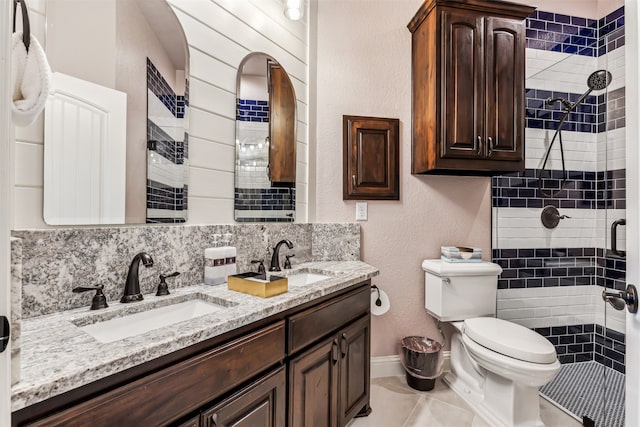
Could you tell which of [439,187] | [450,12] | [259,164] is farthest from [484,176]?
[259,164]

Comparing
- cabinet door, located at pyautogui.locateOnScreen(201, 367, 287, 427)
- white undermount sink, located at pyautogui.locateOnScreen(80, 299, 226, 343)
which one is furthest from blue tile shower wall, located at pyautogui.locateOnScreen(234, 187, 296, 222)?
cabinet door, located at pyautogui.locateOnScreen(201, 367, 287, 427)

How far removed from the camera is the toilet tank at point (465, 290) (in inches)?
82.6

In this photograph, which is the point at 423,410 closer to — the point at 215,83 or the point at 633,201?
the point at 633,201

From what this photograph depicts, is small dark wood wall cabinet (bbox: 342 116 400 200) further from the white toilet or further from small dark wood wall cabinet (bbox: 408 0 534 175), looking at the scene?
the white toilet

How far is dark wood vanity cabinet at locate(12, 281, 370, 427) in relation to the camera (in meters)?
0.70

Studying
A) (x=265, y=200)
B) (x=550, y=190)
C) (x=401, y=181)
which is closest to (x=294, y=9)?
(x=265, y=200)

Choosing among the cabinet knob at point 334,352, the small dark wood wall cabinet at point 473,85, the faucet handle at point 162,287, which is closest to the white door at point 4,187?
the faucet handle at point 162,287

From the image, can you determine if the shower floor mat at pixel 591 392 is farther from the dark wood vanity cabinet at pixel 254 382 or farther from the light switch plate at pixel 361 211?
the light switch plate at pixel 361 211

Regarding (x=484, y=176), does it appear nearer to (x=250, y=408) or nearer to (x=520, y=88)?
(x=520, y=88)

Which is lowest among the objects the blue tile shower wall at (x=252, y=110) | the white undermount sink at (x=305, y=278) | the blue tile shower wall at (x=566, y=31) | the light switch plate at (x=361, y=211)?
the white undermount sink at (x=305, y=278)

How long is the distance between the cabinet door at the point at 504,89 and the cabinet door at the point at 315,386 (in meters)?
1.62

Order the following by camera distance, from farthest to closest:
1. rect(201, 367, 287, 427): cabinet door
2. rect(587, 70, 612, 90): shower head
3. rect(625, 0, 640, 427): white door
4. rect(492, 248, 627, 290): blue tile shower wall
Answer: rect(492, 248, 627, 290): blue tile shower wall
rect(587, 70, 612, 90): shower head
rect(201, 367, 287, 427): cabinet door
rect(625, 0, 640, 427): white door

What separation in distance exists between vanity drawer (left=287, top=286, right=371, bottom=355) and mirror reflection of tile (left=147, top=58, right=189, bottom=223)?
0.71 metres

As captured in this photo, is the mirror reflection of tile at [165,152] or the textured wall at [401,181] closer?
the mirror reflection of tile at [165,152]
